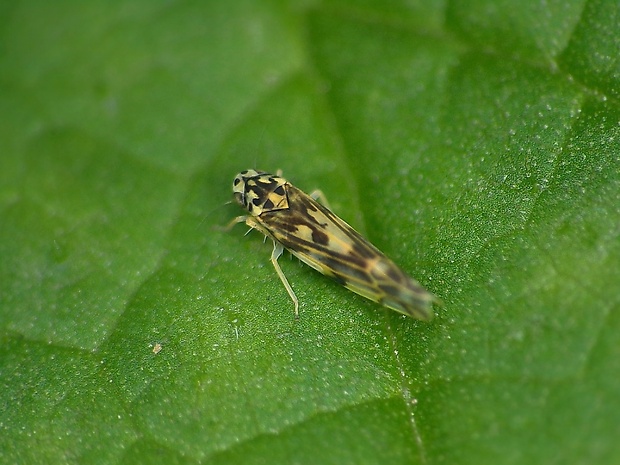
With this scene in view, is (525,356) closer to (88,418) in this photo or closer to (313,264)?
(313,264)

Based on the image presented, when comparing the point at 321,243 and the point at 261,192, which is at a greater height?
the point at 321,243

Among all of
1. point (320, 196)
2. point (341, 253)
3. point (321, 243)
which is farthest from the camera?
point (320, 196)

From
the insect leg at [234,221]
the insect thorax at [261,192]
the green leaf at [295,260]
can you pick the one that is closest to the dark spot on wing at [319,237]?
the green leaf at [295,260]

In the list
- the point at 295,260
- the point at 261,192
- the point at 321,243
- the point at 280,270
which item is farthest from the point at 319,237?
the point at 261,192

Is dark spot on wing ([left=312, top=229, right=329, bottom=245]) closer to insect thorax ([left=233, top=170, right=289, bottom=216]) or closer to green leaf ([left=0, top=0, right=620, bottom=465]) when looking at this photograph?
green leaf ([left=0, top=0, right=620, bottom=465])

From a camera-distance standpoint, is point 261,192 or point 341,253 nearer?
point 341,253

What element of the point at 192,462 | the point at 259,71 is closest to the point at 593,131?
the point at 259,71

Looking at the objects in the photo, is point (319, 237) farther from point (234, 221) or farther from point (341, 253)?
point (234, 221)
